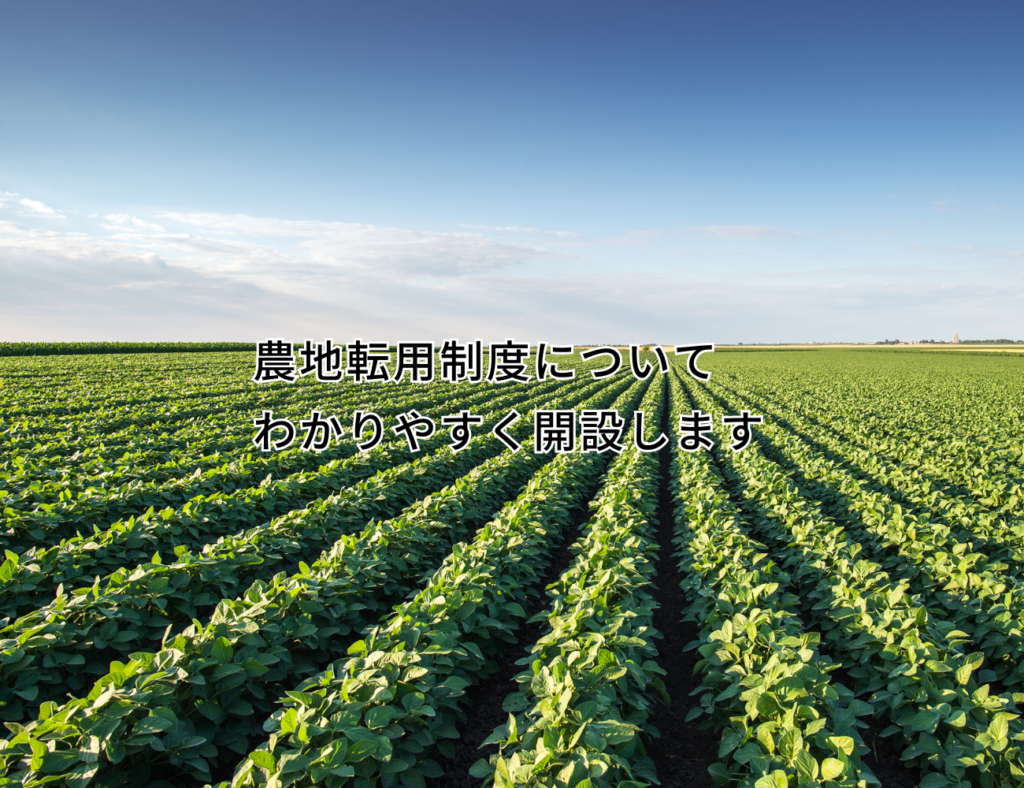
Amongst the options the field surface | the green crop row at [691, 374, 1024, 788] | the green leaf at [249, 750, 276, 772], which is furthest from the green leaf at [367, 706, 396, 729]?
the green crop row at [691, 374, 1024, 788]

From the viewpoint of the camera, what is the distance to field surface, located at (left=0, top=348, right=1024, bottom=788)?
318 cm

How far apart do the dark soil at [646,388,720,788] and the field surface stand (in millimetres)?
31

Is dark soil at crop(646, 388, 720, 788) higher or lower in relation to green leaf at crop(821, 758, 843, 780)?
lower

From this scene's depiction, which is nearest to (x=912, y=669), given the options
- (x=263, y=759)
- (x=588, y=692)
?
(x=588, y=692)

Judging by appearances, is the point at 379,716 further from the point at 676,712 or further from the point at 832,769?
the point at 676,712

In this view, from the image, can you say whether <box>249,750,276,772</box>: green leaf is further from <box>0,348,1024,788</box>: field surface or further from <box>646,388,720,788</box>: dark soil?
<box>646,388,720,788</box>: dark soil

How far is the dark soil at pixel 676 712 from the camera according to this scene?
4328 millimetres

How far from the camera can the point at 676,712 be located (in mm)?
5039

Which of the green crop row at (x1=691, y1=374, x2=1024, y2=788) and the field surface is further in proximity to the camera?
the green crop row at (x1=691, y1=374, x2=1024, y2=788)

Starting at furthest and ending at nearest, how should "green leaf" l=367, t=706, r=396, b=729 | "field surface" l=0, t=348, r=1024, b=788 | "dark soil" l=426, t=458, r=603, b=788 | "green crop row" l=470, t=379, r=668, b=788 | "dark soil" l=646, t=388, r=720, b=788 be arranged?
"dark soil" l=646, t=388, r=720, b=788
"dark soil" l=426, t=458, r=603, b=788
"field surface" l=0, t=348, r=1024, b=788
"green leaf" l=367, t=706, r=396, b=729
"green crop row" l=470, t=379, r=668, b=788

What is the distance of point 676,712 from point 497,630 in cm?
188

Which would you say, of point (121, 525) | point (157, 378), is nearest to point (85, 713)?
point (121, 525)

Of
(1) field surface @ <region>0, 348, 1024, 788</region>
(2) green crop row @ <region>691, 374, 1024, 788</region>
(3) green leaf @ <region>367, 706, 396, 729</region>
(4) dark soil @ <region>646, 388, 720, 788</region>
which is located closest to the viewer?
(3) green leaf @ <region>367, 706, 396, 729</region>

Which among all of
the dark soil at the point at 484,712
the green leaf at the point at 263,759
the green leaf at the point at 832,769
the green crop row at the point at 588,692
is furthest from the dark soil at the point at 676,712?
the green leaf at the point at 263,759
